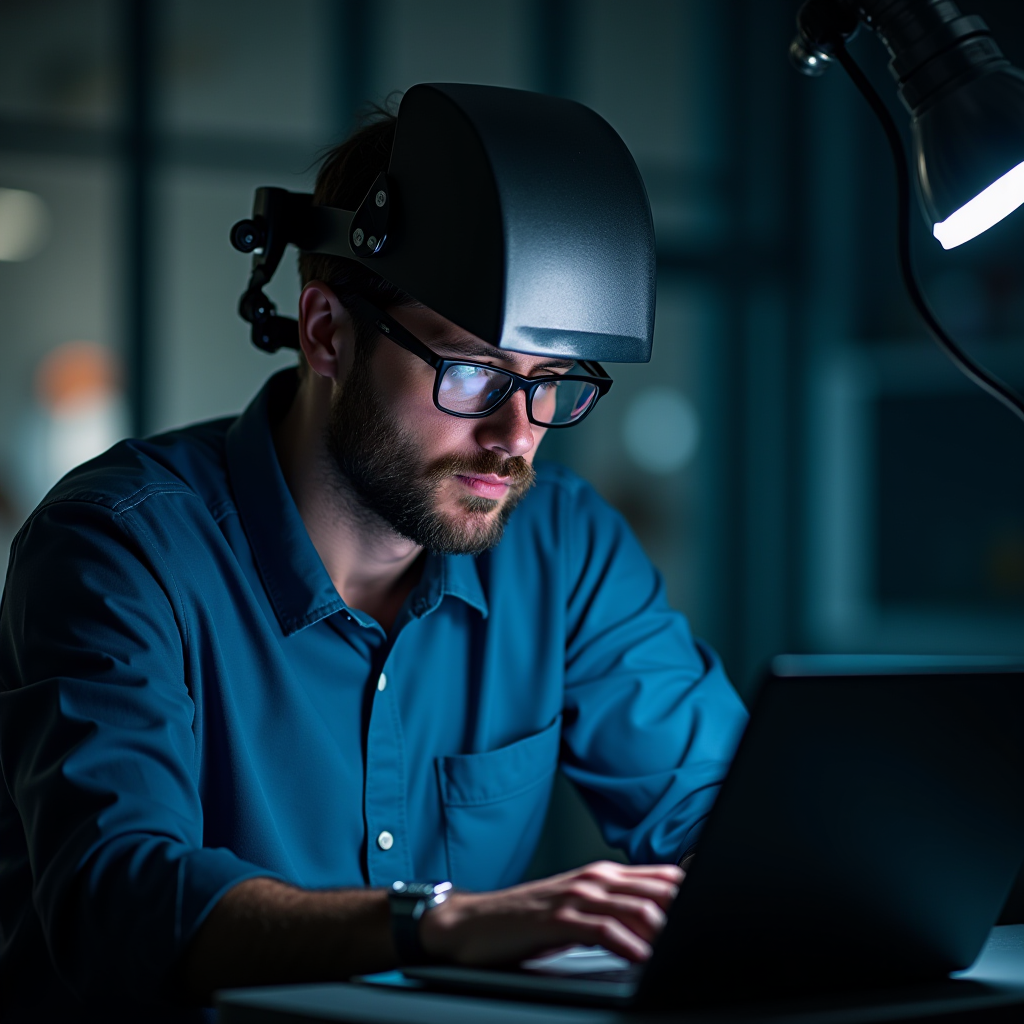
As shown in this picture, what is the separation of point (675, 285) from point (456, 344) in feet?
10.8

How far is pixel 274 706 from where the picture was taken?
143 centimetres

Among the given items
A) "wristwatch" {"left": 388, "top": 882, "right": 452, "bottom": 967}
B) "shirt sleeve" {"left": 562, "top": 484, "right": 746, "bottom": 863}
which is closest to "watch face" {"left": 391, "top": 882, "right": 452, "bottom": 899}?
"wristwatch" {"left": 388, "top": 882, "right": 452, "bottom": 967}

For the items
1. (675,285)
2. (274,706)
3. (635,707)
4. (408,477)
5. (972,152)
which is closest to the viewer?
(972,152)

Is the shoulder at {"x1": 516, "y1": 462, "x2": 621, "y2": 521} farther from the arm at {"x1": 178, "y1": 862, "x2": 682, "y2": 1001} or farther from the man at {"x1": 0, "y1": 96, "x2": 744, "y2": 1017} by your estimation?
the arm at {"x1": 178, "y1": 862, "x2": 682, "y2": 1001}

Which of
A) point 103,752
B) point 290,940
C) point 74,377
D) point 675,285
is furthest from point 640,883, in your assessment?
point 675,285

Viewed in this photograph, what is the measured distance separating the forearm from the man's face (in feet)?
2.02

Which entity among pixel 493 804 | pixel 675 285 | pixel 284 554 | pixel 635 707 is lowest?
pixel 493 804

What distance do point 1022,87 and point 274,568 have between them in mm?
912

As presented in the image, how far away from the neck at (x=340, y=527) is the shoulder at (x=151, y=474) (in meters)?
0.10

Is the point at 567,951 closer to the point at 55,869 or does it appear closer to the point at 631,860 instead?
the point at 55,869

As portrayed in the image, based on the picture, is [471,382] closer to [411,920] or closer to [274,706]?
[274,706]

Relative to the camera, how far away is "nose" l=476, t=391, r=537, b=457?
149 centimetres

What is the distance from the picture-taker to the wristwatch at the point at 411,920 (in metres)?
0.93

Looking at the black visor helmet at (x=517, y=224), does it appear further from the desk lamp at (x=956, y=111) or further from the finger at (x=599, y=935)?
the finger at (x=599, y=935)
